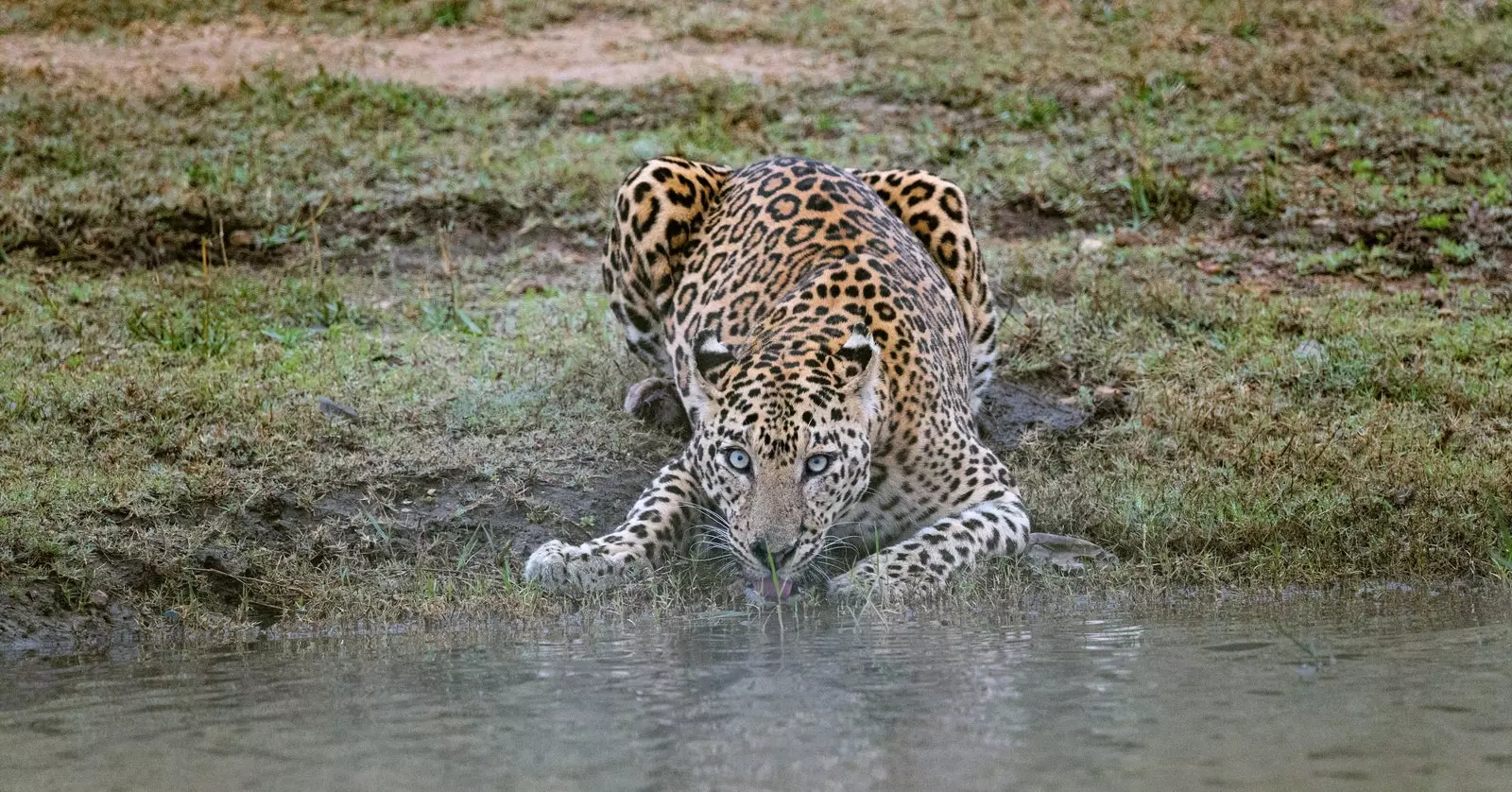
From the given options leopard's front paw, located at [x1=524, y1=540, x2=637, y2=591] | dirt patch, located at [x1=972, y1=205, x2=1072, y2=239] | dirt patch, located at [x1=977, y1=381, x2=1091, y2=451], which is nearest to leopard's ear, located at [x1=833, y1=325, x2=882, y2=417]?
leopard's front paw, located at [x1=524, y1=540, x2=637, y2=591]

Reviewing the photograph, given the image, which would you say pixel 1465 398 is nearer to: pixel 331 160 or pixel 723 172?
pixel 723 172

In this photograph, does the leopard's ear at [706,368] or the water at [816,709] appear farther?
the leopard's ear at [706,368]

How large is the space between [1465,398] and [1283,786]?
587 cm

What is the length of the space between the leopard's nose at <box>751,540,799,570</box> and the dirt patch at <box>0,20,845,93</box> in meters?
9.18

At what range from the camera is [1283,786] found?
3.79 m

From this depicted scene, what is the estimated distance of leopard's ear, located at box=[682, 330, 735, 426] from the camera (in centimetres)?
725

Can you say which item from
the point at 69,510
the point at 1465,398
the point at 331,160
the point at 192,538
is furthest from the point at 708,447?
the point at 331,160

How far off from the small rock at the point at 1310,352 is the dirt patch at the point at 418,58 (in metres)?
6.54

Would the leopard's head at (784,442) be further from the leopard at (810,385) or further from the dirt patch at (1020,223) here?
the dirt patch at (1020,223)

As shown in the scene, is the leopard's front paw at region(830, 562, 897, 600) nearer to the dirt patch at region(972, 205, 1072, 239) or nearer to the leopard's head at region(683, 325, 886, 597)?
the leopard's head at region(683, 325, 886, 597)

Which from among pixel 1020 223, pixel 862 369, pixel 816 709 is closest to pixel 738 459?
pixel 862 369

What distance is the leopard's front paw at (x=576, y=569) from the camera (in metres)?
7.05

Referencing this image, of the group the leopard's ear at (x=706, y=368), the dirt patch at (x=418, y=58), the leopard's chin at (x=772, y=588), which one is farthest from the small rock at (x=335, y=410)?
the dirt patch at (x=418, y=58)

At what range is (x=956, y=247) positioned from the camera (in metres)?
9.23
